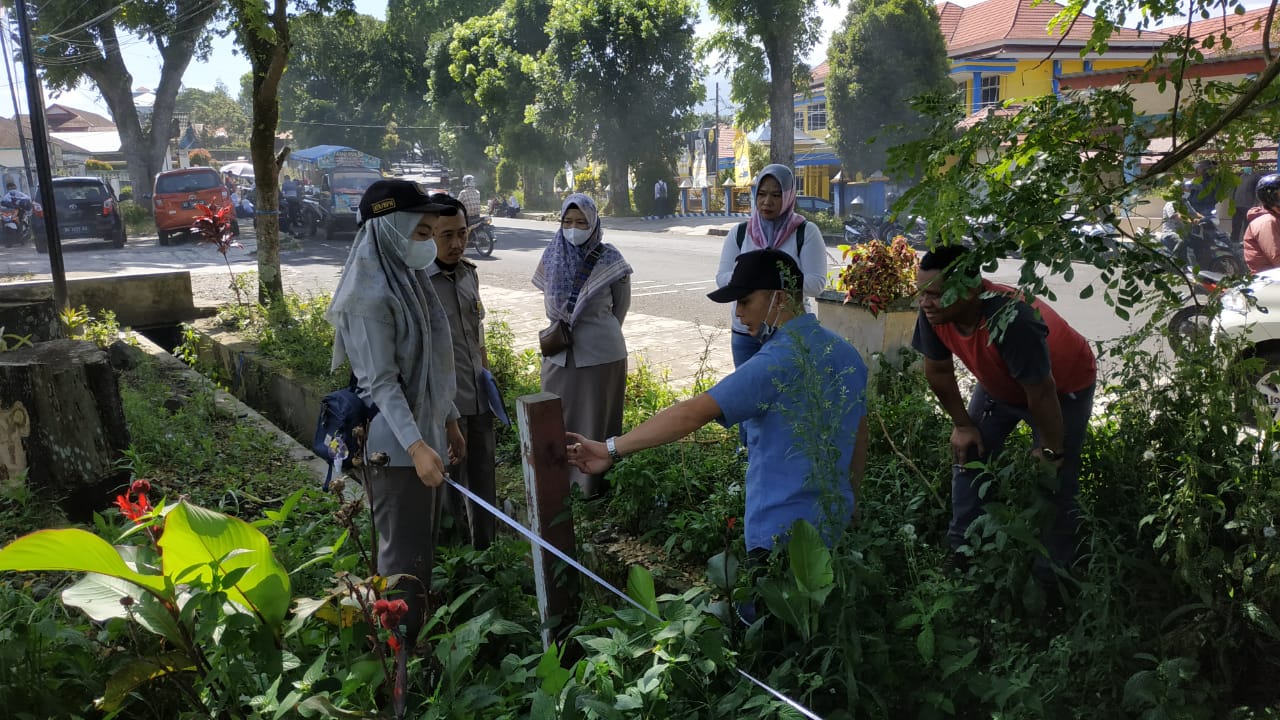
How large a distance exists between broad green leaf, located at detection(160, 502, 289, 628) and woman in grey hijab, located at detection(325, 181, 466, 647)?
0.57 metres

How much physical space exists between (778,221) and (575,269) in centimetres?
109

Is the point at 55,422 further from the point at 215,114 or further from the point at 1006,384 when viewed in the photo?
the point at 215,114

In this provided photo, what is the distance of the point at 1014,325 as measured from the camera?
2863 millimetres

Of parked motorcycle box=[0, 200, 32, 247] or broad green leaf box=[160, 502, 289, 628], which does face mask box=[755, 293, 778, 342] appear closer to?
broad green leaf box=[160, 502, 289, 628]

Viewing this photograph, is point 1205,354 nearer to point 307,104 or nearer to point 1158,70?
point 1158,70

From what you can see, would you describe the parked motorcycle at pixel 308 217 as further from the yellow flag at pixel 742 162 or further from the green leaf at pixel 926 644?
the green leaf at pixel 926 644

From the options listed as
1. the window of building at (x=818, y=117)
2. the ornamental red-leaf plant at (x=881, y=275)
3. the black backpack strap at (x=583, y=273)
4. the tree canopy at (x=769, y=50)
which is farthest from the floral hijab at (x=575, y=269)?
the window of building at (x=818, y=117)

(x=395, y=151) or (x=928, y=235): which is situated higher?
(x=395, y=151)

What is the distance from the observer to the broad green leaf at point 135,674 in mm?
2199

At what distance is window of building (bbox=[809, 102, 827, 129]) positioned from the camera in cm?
3522

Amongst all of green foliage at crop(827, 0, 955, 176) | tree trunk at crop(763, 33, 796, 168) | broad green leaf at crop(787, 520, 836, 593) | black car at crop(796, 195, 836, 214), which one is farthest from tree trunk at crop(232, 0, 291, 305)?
black car at crop(796, 195, 836, 214)

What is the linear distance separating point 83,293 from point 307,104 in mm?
40698

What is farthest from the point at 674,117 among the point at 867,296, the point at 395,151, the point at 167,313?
the point at 395,151

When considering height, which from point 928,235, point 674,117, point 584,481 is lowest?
point 584,481
